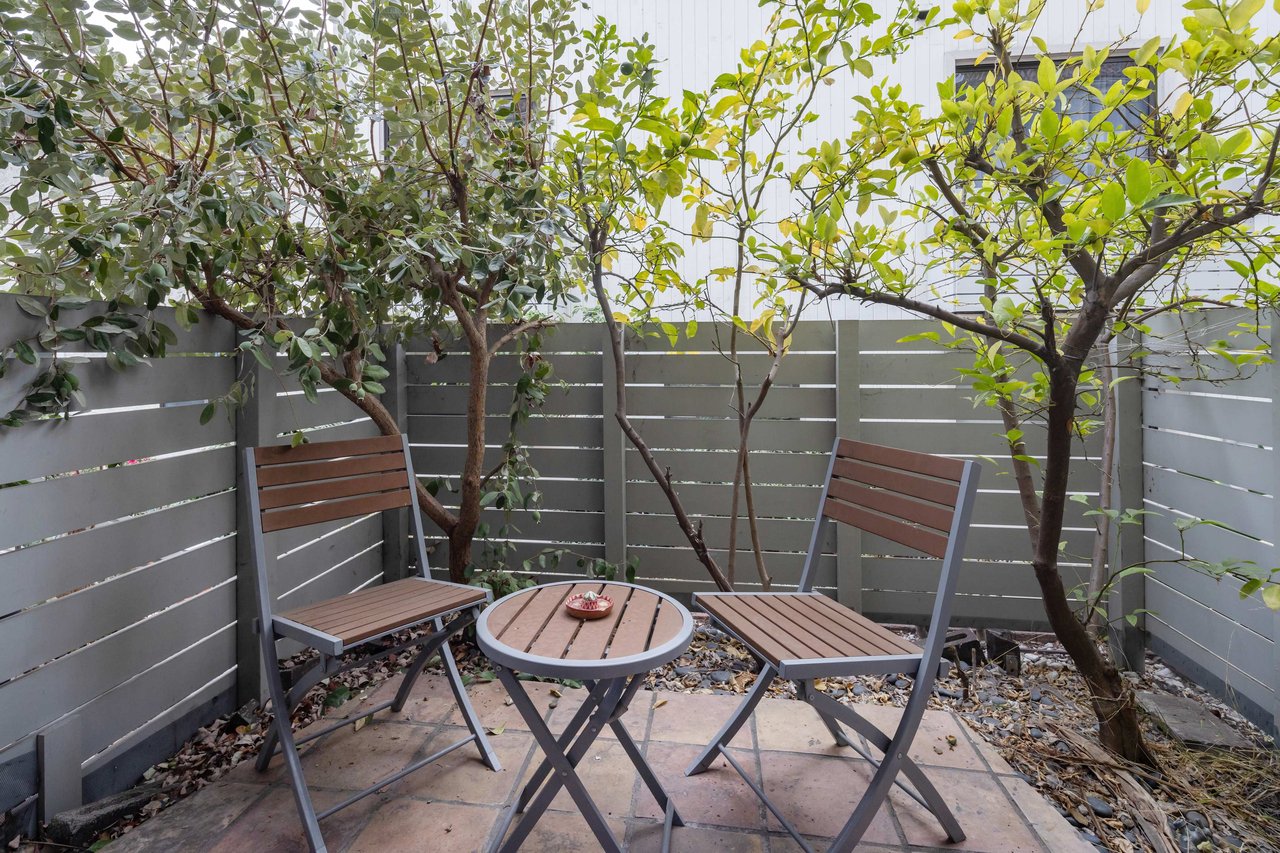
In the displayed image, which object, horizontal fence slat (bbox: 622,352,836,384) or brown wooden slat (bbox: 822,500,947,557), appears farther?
horizontal fence slat (bbox: 622,352,836,384)

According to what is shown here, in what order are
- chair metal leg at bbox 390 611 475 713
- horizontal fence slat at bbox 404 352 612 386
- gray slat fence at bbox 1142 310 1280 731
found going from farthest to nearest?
horizontal fence slat at bbox 404 352 612 386 < gray slat fence at bbox 1142 310 1280 731 < chair metal leg at bbox 390 611 475 713

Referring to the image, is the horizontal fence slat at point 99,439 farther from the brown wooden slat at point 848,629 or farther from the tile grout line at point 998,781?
the tile grout line at point 998,781

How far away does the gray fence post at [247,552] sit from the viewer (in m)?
2.47

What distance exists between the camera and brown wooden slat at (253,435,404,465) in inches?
82.4

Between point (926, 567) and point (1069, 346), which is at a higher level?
point (1069, 346)

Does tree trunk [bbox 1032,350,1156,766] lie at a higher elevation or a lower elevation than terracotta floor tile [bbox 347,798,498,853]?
higher

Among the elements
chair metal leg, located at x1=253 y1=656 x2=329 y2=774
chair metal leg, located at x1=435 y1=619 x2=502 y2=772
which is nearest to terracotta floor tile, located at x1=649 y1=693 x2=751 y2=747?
chair metal leg, located at x1=435 y1=619 x2=502 y2=772

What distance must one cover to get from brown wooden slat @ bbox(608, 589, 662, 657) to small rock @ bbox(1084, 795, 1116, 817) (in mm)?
1379

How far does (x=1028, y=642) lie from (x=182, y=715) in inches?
134

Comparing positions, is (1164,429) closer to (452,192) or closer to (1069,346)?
(1069,346)

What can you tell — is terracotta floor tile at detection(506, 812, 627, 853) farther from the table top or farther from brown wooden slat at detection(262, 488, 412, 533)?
brown wooden slat at detection(262, 488, 412, 533)

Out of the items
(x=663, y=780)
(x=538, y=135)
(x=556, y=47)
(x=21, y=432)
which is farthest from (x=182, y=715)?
(x=556, y=47)

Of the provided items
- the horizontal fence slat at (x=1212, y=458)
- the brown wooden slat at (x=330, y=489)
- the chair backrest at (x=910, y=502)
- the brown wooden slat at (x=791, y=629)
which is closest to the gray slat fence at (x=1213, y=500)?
the horizontal fence slat at (x=1212, y=458)

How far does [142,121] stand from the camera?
5.86 feet
